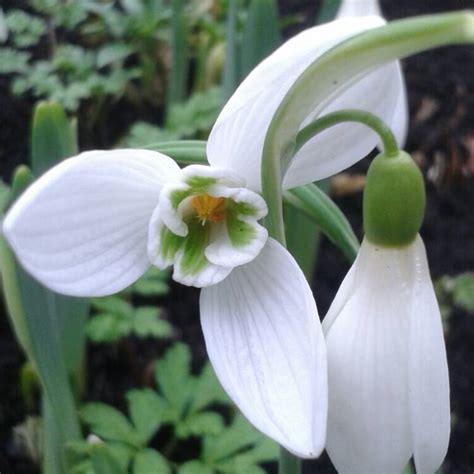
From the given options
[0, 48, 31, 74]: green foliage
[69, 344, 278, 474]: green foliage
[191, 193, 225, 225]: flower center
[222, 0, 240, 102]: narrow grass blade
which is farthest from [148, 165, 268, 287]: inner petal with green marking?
[0, 48, 31, 74]: green foliage

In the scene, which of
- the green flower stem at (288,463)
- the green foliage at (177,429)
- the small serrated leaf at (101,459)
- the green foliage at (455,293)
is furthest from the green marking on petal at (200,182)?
the green foliage at (455,293)

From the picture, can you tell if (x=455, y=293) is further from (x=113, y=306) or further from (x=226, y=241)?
(x=226, y=241)

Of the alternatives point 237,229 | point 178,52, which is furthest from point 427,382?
point 178,52

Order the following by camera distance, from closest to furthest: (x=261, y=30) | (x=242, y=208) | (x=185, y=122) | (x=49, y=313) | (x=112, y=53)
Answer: (x=242, y=208)
(x=49, y=313)
(x=261, y=30)
(x=185, y=122)
(x=112, y=53)

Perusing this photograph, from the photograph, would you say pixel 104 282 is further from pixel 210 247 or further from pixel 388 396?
pixel 388 396

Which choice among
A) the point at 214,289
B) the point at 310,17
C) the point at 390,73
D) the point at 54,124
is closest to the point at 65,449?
the point at 54,124

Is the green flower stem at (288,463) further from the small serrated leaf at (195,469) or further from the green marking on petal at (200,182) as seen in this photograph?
the small serrated leaf at (195,469)

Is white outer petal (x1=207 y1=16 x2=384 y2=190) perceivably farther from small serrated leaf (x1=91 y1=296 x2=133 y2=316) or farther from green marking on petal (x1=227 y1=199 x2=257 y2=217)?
small serrated leaf (x1=91 y1=296 x2=133 y2=316)
